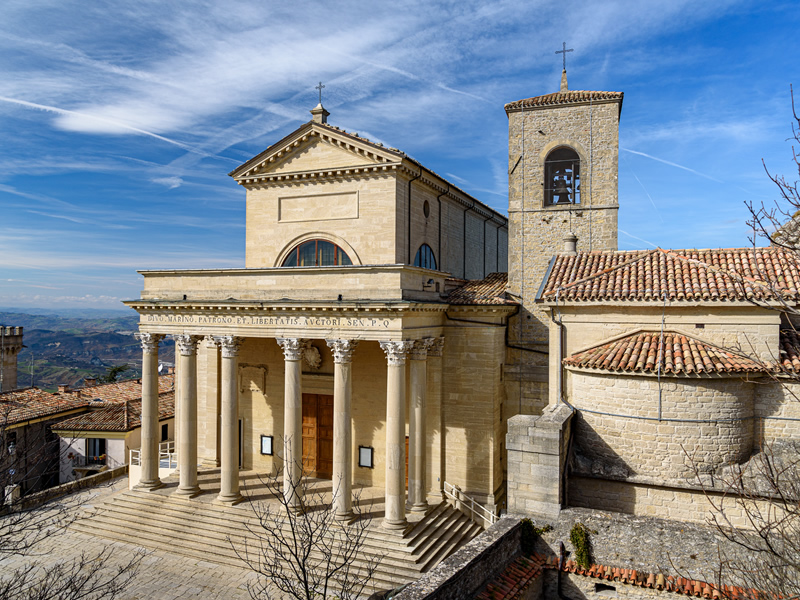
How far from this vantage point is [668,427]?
46.2ft

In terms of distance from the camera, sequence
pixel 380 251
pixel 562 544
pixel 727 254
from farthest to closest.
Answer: pixel 380 251
pixel 727 254
pixel 562 544

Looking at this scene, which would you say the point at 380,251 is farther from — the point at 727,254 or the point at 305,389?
the point at 727,254

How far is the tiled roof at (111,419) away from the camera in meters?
31.1

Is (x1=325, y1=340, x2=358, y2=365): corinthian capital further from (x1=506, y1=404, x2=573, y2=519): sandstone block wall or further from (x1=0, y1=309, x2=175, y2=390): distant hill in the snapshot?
(x1=0, y1=309, x2=175, y2=390): distant hill

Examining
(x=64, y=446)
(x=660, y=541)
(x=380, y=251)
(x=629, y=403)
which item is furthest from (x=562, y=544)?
(x=64, y=446)

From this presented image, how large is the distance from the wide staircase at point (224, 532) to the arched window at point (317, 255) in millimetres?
9738

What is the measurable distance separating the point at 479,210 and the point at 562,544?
20.2 m

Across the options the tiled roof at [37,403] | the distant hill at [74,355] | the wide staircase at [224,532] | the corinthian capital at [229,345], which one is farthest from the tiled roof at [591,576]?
the distant hill at [74,355]

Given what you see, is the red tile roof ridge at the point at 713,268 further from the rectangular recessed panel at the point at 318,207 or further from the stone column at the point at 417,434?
the rectangular recessed panel at the point at 318,207

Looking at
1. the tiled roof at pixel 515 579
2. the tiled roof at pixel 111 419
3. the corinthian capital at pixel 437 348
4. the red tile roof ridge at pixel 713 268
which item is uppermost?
the red tile roof ridge at pixel 713 268

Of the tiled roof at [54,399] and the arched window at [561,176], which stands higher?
the arched window at [561,176]

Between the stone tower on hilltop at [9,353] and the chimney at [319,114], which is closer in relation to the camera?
the chimney at [319,114]

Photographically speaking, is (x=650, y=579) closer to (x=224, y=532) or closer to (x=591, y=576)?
(x=591, y=576)

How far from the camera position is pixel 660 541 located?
11195 mm
